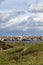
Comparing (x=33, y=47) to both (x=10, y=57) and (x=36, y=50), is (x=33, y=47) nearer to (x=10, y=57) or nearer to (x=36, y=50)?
(x=36, y=50)

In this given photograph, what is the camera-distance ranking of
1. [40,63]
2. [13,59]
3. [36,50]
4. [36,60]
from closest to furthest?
[40,63]
[36,60]
[13,59]
[36,50]

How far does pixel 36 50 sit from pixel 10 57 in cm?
731

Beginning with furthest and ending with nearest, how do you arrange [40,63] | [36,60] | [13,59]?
[13,59] < [36,60] < [40,63]

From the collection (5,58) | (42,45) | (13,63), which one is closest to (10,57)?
(5,58)

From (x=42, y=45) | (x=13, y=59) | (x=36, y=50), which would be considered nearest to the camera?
(x=13, y=59)

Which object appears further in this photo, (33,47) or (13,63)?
(33,47)

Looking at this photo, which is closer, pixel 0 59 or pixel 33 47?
pixel 0 59

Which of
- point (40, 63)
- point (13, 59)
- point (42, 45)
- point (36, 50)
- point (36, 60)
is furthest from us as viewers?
point (42, 45)

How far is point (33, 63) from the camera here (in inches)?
1528

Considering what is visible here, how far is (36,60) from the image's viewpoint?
4081 cm

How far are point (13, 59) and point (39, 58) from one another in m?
4.72

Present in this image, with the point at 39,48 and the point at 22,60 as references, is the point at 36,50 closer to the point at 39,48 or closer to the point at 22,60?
the point at 39,48

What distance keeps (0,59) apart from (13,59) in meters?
2.41

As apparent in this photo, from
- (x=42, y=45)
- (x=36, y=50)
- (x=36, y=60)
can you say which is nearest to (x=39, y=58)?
(x=36, y=60)
